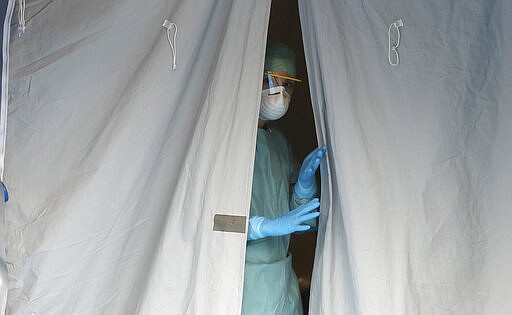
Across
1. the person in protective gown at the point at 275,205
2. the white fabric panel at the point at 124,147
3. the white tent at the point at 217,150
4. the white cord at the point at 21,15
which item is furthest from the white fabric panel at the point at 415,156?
the white cord at the point at 21,15

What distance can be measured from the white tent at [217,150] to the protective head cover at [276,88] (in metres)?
0.23

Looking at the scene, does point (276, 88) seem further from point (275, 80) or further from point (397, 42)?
point (397, 42)

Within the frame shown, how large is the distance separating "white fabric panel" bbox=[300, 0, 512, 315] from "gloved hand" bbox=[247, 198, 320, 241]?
66 millimetres

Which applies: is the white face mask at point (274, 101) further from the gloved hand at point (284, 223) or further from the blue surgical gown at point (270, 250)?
the gloved hand at point (284, 223)

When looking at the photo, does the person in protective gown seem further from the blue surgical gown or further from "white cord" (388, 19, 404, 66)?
"white cord" (388, 19, 404, 66)

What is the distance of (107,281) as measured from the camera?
169cm

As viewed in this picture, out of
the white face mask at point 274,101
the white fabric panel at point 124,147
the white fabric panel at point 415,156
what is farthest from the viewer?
the white face mask at point 274,101

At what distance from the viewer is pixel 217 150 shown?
5.45ft

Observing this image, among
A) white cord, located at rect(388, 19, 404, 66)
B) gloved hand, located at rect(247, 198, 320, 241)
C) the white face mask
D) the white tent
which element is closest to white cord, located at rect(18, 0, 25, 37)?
the white tent

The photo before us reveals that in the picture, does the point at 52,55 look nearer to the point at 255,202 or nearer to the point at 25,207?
the point at 25,207

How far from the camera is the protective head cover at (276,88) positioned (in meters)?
1.93

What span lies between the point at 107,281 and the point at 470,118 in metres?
1.01

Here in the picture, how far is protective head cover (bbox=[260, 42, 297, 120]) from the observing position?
1933 millimetres

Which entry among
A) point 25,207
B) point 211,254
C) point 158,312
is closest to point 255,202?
point 211,254
